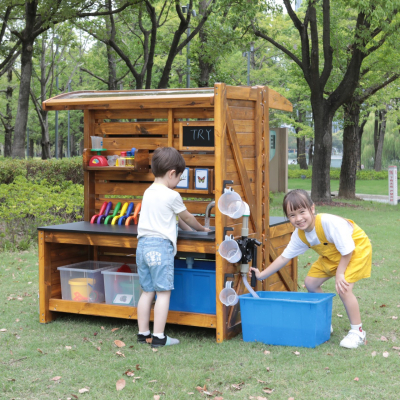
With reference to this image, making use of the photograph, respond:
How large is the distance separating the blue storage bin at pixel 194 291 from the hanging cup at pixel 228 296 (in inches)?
11.9

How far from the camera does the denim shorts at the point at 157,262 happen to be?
15.3 feet

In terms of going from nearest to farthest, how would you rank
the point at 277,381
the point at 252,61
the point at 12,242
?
the point at 277,381 → the point at 12,242 → the point at 252,61

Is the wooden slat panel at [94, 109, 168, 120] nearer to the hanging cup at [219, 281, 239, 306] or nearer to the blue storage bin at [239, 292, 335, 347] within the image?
the hanging cup at [219, 281, 239, 306]

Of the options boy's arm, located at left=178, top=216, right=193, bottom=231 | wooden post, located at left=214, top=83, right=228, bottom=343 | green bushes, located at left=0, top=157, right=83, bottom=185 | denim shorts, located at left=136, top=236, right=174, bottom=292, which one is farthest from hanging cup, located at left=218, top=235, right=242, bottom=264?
green bushes, located at left=0, top=157, right=83, bottom=185

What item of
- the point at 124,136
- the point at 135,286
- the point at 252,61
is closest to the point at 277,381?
the point at 135,286

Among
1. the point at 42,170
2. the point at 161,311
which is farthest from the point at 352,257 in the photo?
the point at 42,170

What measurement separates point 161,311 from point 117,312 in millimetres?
728

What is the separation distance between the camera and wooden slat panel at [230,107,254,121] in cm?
493

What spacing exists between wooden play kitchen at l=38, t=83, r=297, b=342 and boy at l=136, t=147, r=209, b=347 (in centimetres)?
22

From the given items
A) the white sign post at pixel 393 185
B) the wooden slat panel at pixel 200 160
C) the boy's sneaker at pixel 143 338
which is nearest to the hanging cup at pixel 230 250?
the boy's sneaker at pixel 143 338

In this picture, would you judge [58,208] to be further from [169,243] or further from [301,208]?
[301,208]

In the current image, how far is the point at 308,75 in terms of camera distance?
1658 cm

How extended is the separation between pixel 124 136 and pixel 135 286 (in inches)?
75.5

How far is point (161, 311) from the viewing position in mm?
4652
